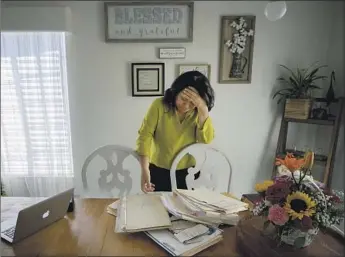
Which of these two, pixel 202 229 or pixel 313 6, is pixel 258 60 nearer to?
pixel 313 6

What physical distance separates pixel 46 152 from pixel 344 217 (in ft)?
5.85

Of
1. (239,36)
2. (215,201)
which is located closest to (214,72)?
(239,36)

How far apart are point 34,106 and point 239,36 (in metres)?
1.46

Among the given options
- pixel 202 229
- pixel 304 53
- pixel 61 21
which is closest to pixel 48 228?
pixel 202 229

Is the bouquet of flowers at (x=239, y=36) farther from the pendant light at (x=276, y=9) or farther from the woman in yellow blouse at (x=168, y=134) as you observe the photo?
the woman in yellow blouse at (x=168, y=134)

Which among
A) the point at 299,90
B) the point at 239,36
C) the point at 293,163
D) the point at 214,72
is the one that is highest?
the point at 239,36

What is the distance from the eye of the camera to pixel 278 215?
62 cm

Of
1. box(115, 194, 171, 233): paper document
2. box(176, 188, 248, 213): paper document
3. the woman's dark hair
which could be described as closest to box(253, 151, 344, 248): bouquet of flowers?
box(176, 188, 248, 213): paper document

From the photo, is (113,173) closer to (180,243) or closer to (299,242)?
(180,243)

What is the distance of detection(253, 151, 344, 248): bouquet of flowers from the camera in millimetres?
612

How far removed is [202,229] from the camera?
0.75 meters

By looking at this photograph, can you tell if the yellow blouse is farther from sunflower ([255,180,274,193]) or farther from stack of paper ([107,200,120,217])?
sunflower ([255,180,274,193])

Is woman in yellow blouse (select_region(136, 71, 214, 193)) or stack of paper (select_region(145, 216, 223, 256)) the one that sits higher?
woman in yellow blouse (select_region(136, 71, 214, 193))

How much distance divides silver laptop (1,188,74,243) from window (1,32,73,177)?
1063 millimetres
